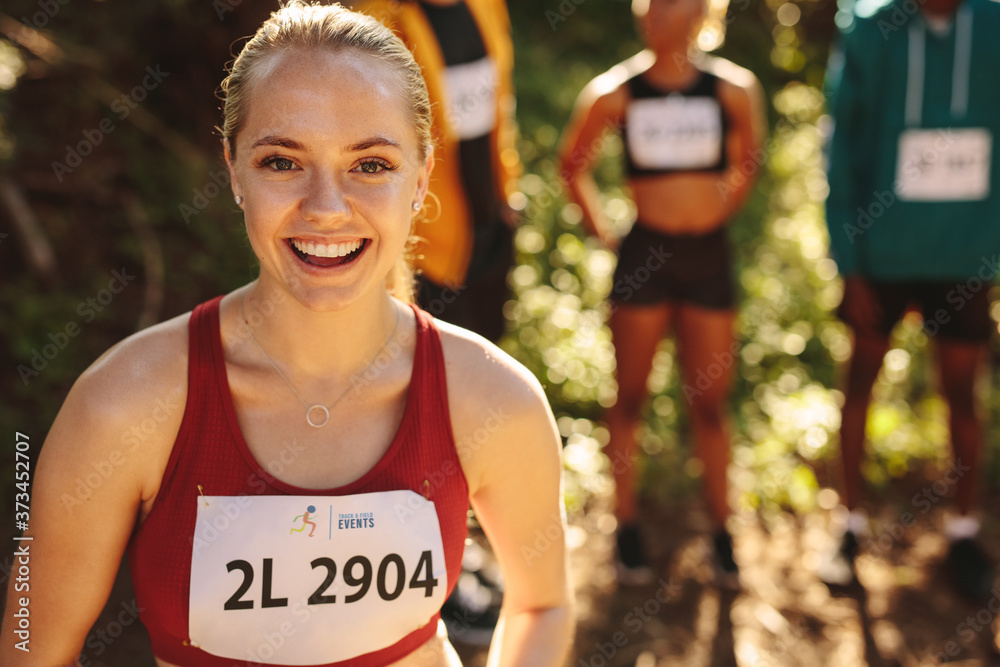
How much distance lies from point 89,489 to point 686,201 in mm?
2598

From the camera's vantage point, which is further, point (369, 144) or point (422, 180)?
point (422, 180)

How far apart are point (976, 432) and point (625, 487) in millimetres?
1430

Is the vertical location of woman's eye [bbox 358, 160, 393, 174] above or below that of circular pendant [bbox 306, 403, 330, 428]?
above

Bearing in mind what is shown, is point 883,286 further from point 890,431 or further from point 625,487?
point 890,431

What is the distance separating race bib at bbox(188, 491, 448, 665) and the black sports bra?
227 centimetres

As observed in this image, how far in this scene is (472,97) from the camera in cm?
296

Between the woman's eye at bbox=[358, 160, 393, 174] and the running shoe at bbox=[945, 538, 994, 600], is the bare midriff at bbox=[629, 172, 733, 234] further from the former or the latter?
the woman's eye at bbox=[358, 160, 393, 174]

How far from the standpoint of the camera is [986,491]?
442cm

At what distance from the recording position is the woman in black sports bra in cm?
337

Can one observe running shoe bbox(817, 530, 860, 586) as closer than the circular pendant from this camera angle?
No

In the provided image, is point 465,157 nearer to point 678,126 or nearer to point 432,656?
point 678,126

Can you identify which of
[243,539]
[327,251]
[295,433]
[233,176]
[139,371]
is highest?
[233,176]

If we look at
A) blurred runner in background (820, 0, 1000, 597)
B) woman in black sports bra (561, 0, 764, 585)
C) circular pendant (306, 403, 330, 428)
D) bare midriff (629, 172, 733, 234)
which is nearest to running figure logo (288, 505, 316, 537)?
circular pendant (306, 403, 330, 428)

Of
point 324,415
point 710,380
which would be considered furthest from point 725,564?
point 324,415
